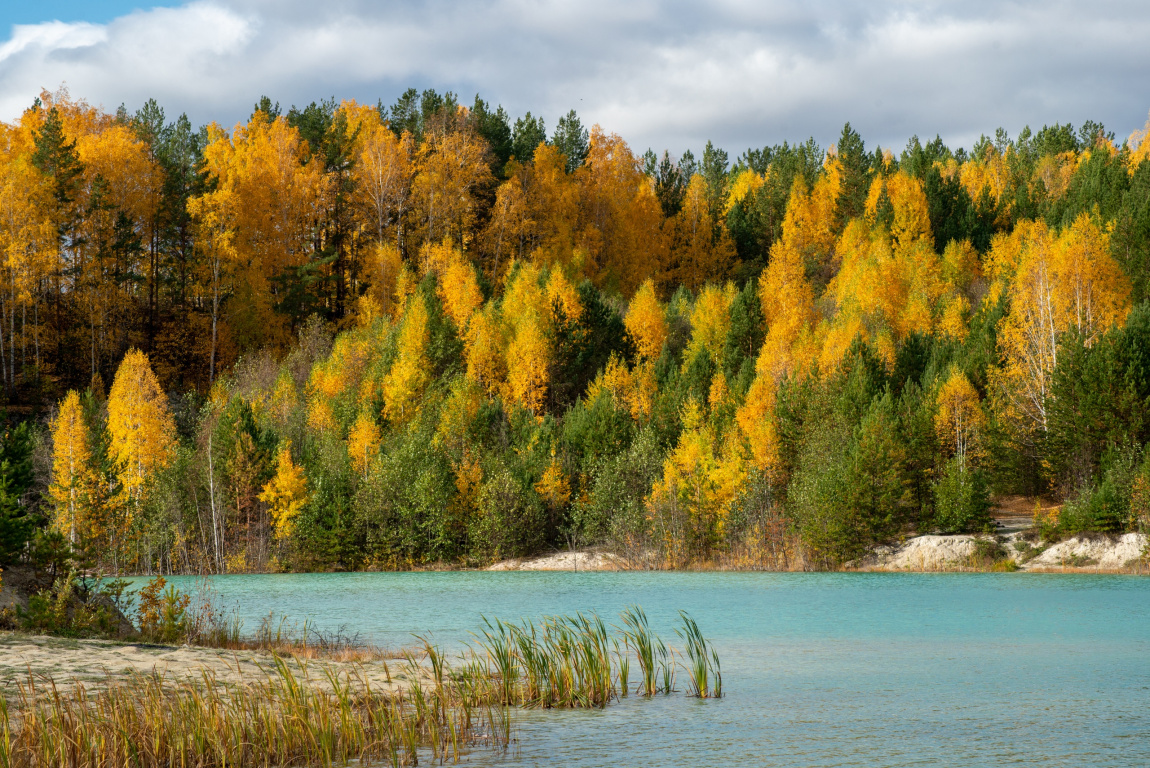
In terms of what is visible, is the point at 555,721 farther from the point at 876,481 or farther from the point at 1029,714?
the point at 876,481

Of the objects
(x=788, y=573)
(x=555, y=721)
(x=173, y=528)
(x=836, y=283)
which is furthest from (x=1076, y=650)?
(x=836, y=283)

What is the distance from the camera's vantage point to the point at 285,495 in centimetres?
6825

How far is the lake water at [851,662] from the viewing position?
1591cm

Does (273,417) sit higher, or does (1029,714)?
(273,417)

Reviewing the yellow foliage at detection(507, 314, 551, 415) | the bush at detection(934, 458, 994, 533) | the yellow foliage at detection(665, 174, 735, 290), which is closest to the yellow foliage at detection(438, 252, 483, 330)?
the yellow foliage at detection(507, 314, 551, 415)

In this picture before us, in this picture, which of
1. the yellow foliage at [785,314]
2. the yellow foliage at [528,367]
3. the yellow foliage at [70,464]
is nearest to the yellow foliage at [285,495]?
the yellow foliage at [70,464]

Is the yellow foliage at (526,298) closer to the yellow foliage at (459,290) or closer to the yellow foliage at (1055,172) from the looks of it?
the yellow foliage at (459,290)

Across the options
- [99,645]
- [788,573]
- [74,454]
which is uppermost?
[74,454]

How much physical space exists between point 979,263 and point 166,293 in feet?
258

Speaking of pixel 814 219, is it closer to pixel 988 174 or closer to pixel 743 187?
pixel 743 187

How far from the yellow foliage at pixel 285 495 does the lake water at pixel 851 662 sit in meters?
13.3

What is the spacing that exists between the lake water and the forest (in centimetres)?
1150

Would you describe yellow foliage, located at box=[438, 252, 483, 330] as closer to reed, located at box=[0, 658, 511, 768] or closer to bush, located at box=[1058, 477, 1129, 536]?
bush, located at box=[1058, 477, 1129, 536]

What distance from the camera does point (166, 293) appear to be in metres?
94.6
